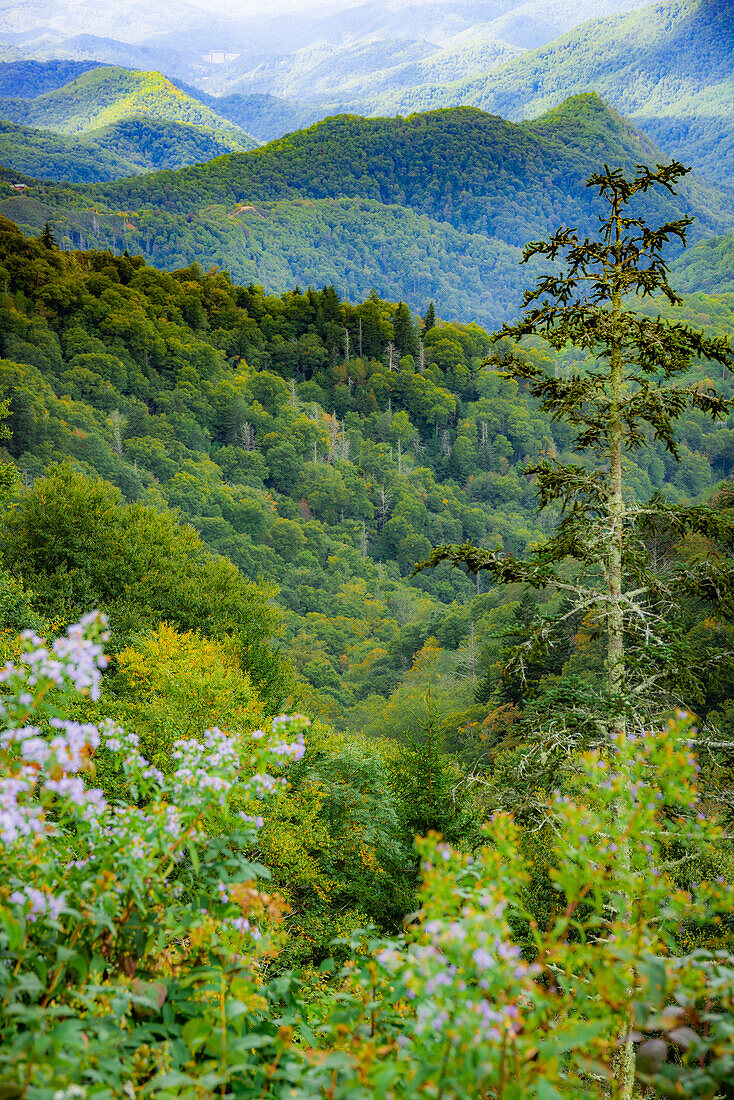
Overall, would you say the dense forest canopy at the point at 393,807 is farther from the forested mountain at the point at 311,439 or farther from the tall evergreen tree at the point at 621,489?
the forested mountain at the point at 311,439

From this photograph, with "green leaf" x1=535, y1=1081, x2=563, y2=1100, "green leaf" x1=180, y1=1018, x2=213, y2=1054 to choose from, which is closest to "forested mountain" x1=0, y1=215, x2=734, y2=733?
"green leaf" x1=180, y1=1018, x2=213, y2=1054

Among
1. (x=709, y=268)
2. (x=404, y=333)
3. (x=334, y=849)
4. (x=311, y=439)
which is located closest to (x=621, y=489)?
(x=334, y=849)

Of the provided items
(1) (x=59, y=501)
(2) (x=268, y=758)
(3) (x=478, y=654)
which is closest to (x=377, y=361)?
(3) (x=478, y=654)

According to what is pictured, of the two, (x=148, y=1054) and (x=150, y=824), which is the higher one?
(x=150, y=824)

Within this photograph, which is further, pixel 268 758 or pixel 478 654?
pixel 478 654

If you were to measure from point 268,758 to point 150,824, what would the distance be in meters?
0.48

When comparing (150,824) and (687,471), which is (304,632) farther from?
(687,471)

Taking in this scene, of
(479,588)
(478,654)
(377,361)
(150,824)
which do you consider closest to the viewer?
(150,824)

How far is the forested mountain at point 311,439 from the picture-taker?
5662cm

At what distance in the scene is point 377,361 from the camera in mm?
93812

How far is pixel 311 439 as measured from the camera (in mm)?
82875

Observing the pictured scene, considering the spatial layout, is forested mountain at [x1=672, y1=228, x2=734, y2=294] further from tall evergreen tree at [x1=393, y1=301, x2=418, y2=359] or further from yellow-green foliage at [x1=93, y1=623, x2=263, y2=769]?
yellow-green foliage at [x1=93, y1=623, x2=263, y2=769]

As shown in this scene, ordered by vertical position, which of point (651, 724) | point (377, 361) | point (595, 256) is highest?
point (377, 361)

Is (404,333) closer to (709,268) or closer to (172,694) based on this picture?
(172,694)
